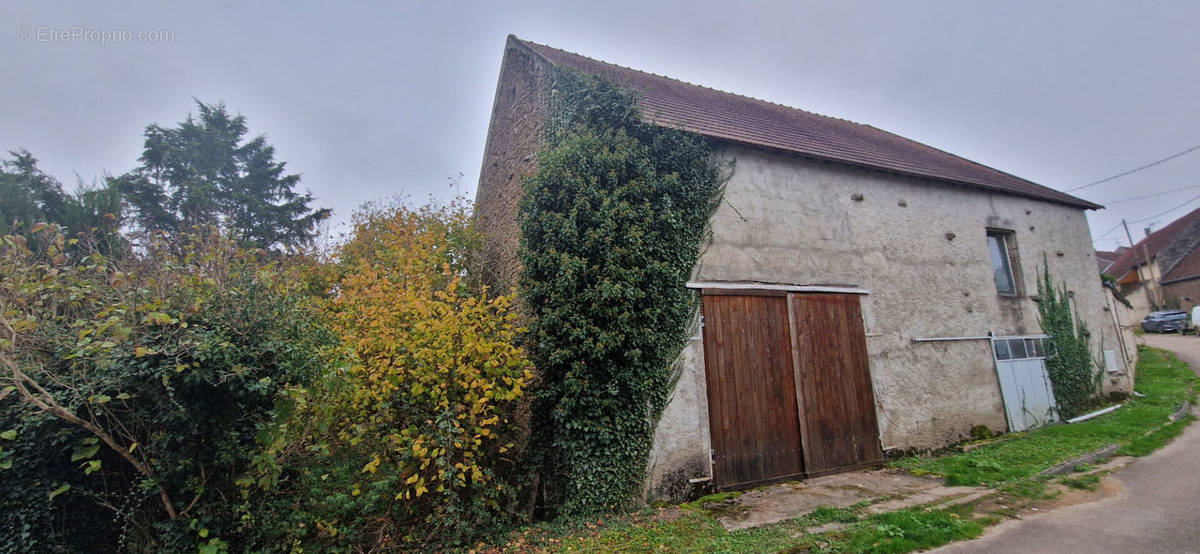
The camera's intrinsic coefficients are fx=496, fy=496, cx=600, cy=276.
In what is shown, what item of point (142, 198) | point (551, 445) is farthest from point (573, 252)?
point (142, 198)

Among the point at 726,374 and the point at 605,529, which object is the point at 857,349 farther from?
the point at 605,529

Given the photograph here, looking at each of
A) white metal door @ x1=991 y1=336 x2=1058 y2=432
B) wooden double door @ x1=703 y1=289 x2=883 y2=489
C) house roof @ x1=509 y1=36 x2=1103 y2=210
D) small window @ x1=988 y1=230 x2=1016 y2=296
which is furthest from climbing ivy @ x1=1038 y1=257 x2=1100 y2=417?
wooden double door @ x1=703 y1=289 x2=883 y2=489

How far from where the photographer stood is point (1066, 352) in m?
11.0

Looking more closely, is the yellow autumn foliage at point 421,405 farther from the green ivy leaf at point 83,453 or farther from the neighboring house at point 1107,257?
the neighboring house at point 1107,257

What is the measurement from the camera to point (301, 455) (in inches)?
203

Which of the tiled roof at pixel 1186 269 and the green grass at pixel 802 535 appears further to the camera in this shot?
the tiled roof at pixel 1186 269

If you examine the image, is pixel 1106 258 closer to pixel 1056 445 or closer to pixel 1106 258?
pixel 1106 258

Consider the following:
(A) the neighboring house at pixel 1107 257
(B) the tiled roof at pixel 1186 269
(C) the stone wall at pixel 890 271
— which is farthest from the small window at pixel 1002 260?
(A) the neighboring house at pixel 1107 257

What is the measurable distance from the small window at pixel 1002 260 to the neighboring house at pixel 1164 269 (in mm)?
26216

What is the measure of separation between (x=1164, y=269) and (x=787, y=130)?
36916mm

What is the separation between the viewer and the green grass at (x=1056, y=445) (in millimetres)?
6988

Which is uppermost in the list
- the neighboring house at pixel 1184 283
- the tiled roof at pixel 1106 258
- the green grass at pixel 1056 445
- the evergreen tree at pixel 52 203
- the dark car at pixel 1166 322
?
the tiled roof at pixel 1106 258

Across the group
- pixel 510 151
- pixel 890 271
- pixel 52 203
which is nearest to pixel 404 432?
pixel 510 151

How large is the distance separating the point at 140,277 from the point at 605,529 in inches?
216
